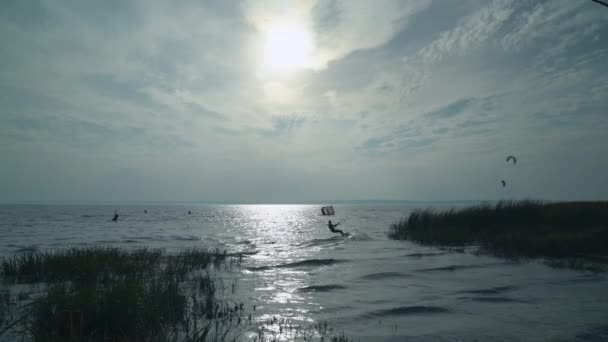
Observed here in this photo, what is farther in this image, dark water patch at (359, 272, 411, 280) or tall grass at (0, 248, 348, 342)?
dark water patch at (359, 272, 411, 280)

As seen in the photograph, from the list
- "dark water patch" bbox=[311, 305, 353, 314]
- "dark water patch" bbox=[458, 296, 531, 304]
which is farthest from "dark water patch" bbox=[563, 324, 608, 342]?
"dark water patch" bbox=[311, 305, 353, 314]

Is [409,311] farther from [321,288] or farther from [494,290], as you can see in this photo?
[494,290]

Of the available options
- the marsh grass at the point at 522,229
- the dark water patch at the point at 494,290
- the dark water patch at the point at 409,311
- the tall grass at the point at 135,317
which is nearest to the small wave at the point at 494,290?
the dark water patch at the point at 494,290

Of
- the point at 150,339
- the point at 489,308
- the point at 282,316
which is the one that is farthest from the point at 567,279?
the point at 150,339

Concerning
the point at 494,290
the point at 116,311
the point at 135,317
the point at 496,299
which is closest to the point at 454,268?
the point at 494,290

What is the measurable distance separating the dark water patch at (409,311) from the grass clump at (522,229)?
33.0 ft

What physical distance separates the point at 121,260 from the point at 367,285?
10.0 metres

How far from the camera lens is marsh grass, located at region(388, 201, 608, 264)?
52.8ft

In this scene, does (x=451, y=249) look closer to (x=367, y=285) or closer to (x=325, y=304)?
(x=367, y=285)

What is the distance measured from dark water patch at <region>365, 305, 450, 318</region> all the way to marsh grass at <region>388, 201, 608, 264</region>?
392 inches

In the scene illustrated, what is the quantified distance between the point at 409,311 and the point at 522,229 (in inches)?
683

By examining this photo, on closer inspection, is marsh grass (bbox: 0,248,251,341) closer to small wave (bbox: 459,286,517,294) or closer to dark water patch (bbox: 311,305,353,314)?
dark water patch (bbox: 311,305,353,314)

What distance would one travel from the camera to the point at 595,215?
19.9 metres

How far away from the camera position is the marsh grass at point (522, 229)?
16094mm
